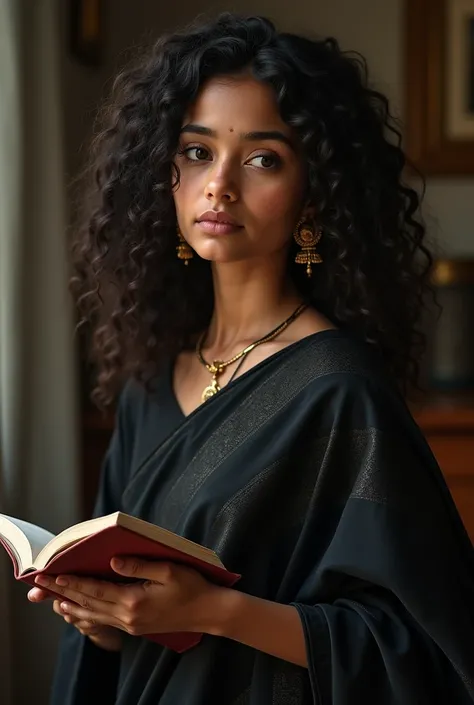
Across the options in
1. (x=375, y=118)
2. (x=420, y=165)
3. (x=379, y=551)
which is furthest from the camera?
(x=420, y=165)

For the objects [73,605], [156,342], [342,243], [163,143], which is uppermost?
[163,143]

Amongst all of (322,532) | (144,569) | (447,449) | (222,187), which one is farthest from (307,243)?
(447,449)

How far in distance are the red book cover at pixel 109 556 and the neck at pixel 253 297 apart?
0.40 meters

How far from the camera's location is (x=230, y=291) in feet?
4.55

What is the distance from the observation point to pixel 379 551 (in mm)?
1107

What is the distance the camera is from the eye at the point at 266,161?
4.08ft

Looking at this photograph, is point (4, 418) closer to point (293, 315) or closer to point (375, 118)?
point (293, 315)

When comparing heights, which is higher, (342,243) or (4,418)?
(342,243)

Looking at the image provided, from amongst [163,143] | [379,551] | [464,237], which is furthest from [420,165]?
[379,551]

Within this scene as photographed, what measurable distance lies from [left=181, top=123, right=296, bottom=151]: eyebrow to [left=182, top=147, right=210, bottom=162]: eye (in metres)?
0.02

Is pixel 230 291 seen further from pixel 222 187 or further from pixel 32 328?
pixel 32 328

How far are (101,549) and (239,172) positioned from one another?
52 centimetres

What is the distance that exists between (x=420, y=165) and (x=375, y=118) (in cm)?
117

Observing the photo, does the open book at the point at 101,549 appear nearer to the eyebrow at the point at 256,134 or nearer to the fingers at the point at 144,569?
the fingers at the point at 144,569
